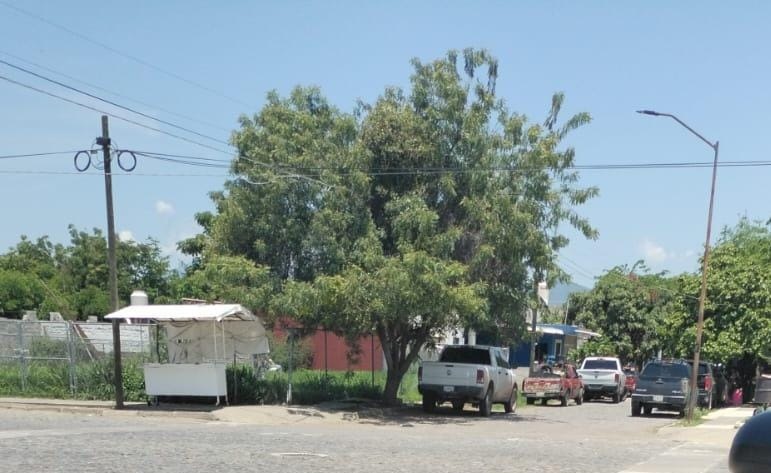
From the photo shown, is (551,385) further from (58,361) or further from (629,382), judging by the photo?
(58,361)

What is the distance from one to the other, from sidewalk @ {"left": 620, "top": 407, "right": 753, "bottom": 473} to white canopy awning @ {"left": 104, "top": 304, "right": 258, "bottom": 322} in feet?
35.8

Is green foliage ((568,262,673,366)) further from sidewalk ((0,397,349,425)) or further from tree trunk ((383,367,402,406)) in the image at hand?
sidewalk ((0,397,349,425))

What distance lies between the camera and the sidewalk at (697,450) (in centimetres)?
1567

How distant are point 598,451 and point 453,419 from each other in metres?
9.25

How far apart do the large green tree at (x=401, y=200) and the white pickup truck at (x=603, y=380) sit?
14151 millimetres

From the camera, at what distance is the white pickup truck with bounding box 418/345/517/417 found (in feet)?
91.7

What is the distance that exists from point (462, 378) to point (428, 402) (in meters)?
1.29

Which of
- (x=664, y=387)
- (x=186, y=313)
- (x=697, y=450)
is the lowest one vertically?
(x=664, y=387)

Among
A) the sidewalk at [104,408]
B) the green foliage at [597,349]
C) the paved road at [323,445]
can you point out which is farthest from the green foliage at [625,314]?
the sidewalk at [104,408]

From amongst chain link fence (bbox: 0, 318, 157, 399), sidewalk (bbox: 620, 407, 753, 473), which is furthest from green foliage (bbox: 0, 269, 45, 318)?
sidewalk (bbox: 620, 407, 753, 473)

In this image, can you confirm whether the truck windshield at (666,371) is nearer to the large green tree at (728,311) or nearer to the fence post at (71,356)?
the large green tree at (728,311)

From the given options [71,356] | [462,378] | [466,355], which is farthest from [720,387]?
[71,356]


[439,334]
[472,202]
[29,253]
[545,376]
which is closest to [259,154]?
[472,202]

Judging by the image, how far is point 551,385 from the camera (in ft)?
120
